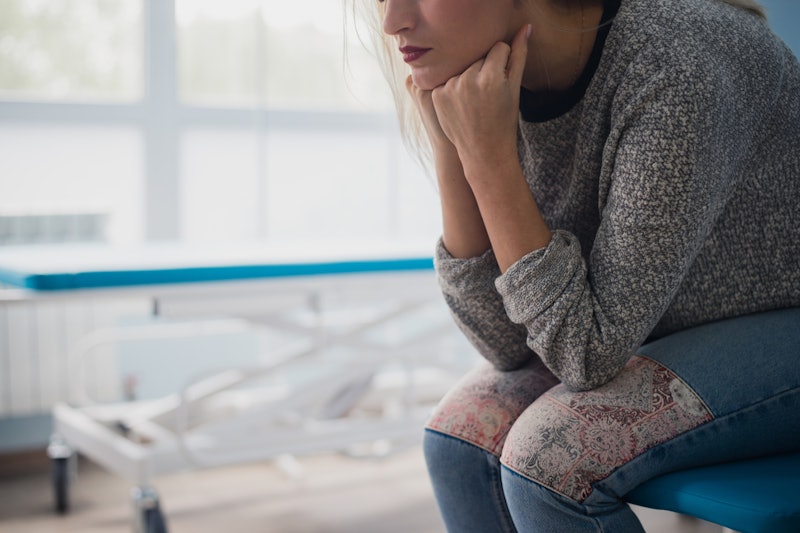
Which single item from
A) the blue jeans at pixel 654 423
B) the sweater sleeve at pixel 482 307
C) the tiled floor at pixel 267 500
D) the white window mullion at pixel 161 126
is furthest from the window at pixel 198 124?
the blue jeans at pixel 654 423

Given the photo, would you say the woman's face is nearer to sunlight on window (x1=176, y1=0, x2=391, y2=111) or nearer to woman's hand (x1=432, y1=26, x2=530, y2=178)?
woman's hand (x1=432, y1=26, x2=530, y2=178)

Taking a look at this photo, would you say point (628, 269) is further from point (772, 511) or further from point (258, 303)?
point (258, 303)

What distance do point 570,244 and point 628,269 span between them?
0.23 ft

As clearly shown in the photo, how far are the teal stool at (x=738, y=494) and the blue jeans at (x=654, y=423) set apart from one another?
0.01 m

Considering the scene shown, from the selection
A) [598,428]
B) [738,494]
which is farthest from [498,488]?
[738,494]

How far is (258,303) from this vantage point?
Result: 5.93ft

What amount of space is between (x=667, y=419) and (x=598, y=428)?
Result: 0.07m

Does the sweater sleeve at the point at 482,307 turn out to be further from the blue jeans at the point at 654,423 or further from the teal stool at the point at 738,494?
the teal stool at the point at 738,494

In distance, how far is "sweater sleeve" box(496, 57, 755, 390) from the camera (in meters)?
0.87

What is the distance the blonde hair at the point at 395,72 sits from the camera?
1.17 meters

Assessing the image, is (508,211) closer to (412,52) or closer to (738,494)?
(412,52)

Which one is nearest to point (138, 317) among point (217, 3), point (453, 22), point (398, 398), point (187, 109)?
point (187, 109)

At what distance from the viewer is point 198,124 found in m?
2.84

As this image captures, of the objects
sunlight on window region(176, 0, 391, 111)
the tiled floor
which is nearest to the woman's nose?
the tiled floor
